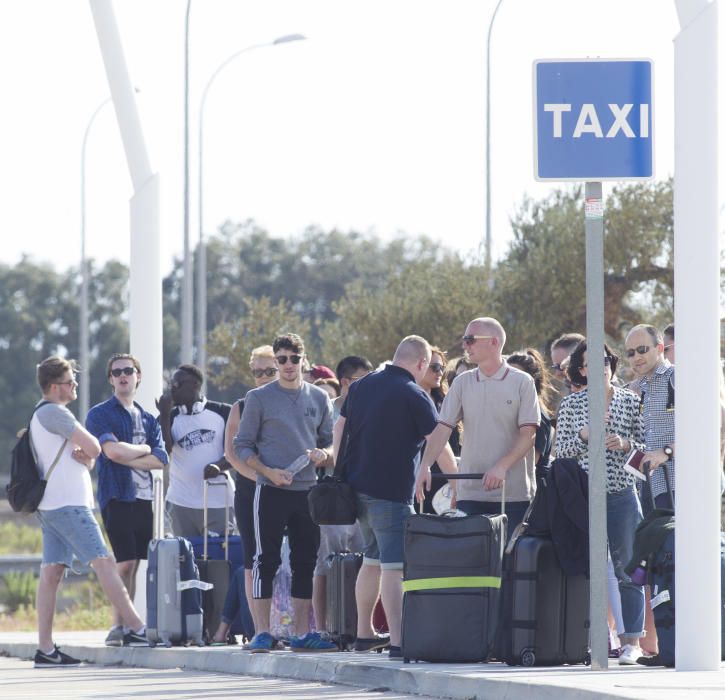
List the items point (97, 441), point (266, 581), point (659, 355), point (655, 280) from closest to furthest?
point (659, 355)
point (266, 581)
point (97, 441)
point (655, 280)

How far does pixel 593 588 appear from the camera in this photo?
392 inches

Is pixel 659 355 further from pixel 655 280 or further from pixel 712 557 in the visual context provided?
pixel 655 280

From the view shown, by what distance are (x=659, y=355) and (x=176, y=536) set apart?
4365 millimetres

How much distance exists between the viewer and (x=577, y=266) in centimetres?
3831

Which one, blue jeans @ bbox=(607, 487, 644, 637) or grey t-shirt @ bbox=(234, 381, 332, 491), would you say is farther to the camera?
grey t-shirt @ bbox=(234, 381, 332, 491)

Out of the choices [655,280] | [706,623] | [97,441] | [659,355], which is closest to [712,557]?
[706,623]

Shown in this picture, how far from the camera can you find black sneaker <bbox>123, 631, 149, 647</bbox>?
13.9 metres

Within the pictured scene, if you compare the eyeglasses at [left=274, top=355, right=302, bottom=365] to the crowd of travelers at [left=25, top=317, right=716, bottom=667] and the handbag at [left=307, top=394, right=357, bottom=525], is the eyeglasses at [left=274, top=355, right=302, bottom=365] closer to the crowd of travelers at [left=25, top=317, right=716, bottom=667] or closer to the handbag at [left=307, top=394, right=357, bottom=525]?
the crowd of travelers at [left=25, top=317, right=716, bottom=667]

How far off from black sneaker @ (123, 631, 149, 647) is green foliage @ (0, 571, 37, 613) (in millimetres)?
12494

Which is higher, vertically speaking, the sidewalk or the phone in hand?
the phone in hand

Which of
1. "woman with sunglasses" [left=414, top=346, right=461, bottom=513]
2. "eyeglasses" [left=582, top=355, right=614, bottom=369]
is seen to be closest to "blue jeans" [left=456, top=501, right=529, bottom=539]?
"eyeglasses" [left=582, top=355, right=614, bottom=369]

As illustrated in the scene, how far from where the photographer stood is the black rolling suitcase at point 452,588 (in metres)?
10.8

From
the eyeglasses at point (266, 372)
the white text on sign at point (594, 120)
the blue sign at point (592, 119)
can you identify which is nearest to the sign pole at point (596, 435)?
the blue sign at point (592, 119)

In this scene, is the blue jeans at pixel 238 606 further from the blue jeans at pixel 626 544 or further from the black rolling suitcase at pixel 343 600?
the blue jeans at pixel 626 544
